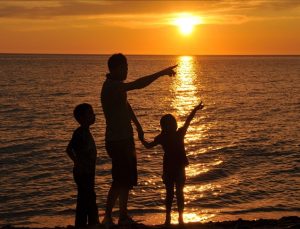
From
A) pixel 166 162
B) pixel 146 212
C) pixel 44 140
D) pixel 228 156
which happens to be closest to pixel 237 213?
→ pixel 146 212

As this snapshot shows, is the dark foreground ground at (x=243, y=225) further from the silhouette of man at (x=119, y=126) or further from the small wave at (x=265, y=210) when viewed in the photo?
the small wave at (x=265, y=210)

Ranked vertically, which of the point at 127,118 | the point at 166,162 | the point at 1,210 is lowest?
the point at 1,210


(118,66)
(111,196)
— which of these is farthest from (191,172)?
(118,66)

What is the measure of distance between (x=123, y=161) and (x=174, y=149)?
36.5 inches

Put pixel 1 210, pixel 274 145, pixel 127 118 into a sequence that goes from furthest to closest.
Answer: pixel 274 145 < pixel 1 210 < pixel 127 118

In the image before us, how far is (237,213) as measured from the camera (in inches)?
486

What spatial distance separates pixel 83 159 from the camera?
7.62 m

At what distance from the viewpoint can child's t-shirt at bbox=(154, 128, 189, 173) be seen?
313 inches

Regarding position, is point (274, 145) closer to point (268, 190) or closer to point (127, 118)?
point (268, 190)

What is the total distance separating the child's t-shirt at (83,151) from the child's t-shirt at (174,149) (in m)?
1.06

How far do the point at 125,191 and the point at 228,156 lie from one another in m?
13.3

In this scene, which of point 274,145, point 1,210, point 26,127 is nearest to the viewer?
point 1,210

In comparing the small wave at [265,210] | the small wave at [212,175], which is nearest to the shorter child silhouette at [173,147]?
the small wave at [265,210]

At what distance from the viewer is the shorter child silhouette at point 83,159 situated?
762cm
